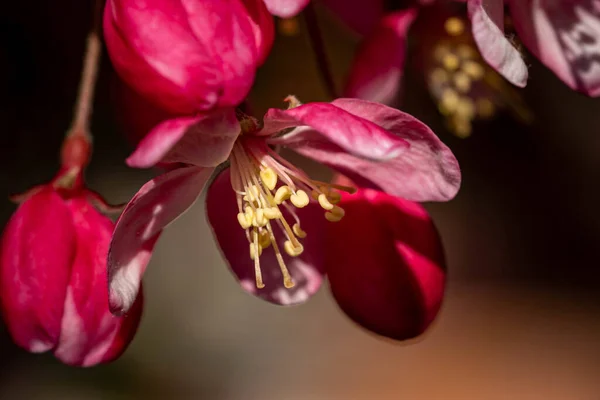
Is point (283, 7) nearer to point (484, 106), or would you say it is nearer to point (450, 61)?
point (450, 61)

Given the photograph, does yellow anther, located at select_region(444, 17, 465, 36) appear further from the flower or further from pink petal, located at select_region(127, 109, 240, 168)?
pink petal, located at select_region(127, 109, 240, 168)

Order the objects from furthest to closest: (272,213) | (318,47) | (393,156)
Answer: (318,47), (272,213), (393,156)

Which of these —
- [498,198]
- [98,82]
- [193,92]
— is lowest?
[498,198]

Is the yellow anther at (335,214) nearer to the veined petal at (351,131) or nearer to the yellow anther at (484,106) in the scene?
the veined petal at (351,131)

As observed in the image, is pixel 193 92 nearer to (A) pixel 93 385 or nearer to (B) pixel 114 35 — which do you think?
(B) pixel 114 35

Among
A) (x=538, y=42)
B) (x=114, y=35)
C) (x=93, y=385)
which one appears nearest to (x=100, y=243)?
(x=114, y=35)

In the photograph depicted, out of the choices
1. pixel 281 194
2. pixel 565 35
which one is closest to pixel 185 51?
pixel 281 194

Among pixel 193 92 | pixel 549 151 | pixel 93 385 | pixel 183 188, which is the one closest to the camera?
pixel 193 92

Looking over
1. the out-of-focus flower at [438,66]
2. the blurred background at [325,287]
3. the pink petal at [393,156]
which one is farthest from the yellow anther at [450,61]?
the blurred background at [325,287]
